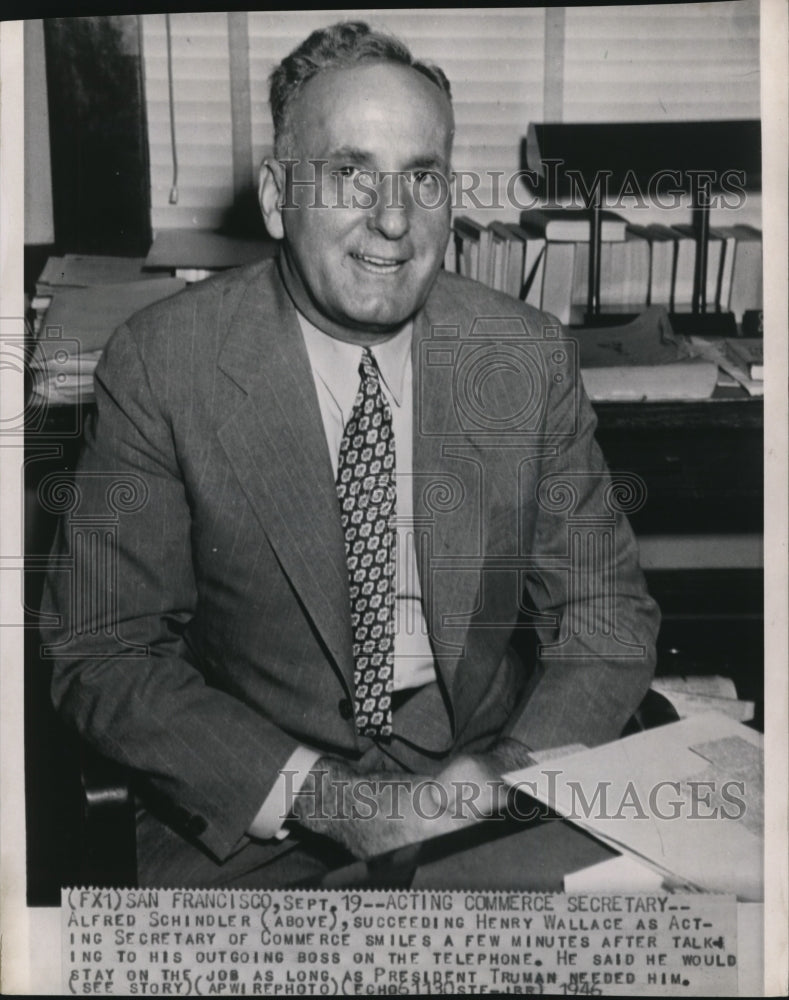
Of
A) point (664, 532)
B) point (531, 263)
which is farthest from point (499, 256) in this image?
point (664, 532)

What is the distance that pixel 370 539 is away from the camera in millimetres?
1374

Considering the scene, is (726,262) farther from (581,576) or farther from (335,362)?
(335,362)

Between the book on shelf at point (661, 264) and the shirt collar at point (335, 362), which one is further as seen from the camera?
the book on shelf at point (661, 264)

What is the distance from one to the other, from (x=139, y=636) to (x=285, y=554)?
0.21 metres

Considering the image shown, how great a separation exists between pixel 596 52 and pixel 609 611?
0.97m

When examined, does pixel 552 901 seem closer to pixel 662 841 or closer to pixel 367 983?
pixel 662 841

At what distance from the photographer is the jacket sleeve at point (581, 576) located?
55.8 inches

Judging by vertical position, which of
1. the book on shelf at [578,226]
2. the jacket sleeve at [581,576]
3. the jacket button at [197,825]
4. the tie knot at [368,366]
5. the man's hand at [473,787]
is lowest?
the jacket button at [197,825]

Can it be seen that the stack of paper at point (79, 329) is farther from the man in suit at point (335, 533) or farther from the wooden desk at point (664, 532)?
the man in suit at point (335, 533)

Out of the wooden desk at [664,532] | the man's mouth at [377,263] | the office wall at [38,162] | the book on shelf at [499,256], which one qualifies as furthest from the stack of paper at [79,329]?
the book on shelf at [499,256]

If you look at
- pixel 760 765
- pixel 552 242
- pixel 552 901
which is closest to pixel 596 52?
pixel 552 242

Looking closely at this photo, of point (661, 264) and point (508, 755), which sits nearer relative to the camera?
point (508, 755)
